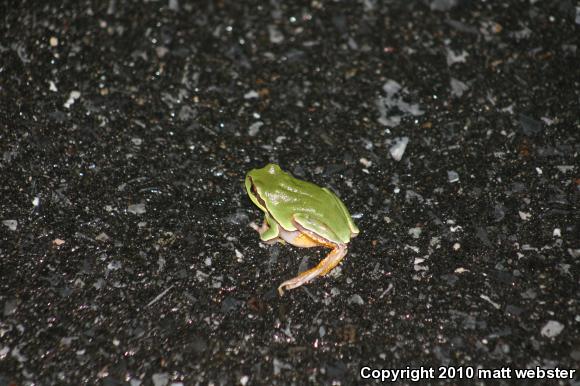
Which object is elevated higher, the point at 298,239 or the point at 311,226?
Answer: the point at 311,226

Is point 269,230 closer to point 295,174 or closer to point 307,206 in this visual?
point 307,206

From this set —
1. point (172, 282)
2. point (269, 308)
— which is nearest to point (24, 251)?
point (172, 282)

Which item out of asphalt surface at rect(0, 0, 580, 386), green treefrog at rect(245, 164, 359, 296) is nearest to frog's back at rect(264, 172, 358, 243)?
green treefrog at rect(245, 164, 359, 296)

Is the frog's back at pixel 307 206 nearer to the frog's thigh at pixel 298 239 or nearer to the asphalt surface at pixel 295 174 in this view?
the frog's thigh at pixel 298 239

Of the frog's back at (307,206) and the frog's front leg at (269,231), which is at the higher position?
the frog's back at (307,206)

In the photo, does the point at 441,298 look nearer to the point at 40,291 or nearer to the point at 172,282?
the point at 172,282

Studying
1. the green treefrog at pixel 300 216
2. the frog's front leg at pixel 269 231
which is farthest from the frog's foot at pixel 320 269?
the frog's front leg at pixel 269 231

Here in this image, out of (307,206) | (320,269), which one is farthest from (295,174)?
(320,269)

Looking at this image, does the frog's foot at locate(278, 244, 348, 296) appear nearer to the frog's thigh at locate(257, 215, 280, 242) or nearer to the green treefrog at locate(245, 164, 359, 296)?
the green treefrog at locate(245, 164, 359, 296)
